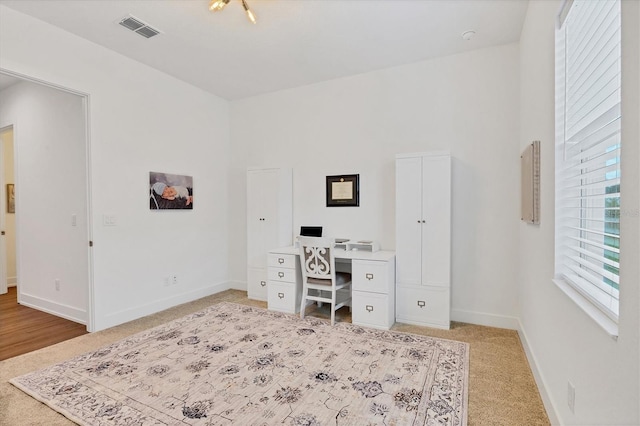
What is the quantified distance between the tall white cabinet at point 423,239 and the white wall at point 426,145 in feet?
1.08

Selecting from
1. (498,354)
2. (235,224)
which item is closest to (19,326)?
(235,224)

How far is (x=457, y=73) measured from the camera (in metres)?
3.45

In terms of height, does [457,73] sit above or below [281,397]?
above

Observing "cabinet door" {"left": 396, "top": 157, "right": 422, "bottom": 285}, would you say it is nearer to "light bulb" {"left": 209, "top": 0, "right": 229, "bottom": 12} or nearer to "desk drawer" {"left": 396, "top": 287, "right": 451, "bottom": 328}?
"desk drawer" {"left": 396, "top": 287, "right": 451, "bottom": 328}

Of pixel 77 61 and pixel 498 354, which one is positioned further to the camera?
pixel 77 61

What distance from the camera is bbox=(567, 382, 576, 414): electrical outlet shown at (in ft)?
4.83

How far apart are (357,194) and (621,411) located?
3133 millimetres

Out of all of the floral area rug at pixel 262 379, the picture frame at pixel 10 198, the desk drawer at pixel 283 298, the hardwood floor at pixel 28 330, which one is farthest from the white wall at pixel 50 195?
the desk drawer at pixel 283 298

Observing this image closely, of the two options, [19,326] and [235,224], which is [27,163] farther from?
[235,224]

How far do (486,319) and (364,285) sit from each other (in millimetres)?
1325

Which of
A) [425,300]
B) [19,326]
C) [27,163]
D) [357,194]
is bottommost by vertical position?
[19,326]

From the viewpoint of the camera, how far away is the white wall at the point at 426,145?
129 inches

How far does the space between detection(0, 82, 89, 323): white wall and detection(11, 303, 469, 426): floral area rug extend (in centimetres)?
138

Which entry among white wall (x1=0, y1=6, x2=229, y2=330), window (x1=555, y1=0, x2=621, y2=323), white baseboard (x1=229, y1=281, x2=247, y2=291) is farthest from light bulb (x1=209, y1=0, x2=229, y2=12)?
white baseboard (x1=229, y1=281, x2=247, y2=291)
